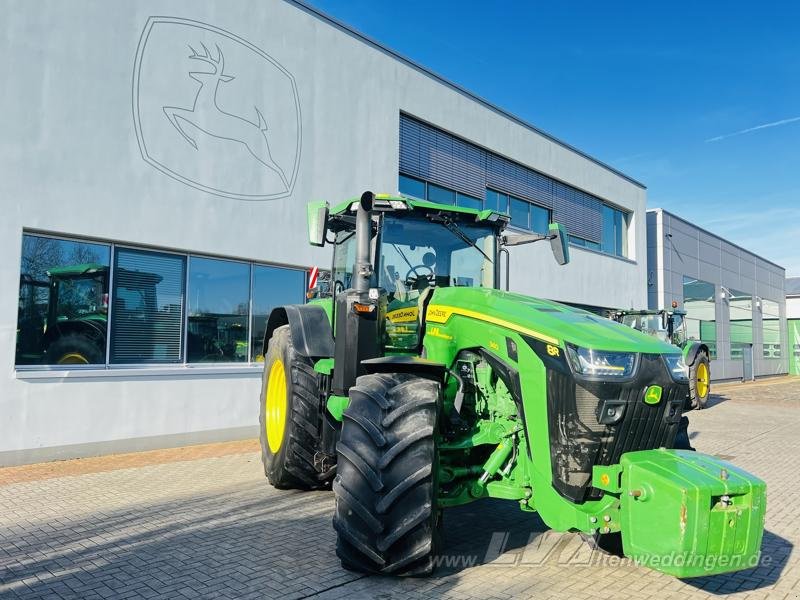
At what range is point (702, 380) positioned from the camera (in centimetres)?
1527

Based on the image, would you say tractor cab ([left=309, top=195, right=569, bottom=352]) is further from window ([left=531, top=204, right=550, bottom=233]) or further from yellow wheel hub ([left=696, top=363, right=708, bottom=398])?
yellow wheel hub ([left=696, top=363, right=708, bottom=398])

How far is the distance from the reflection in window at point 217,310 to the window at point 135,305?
A: 0.5 inches

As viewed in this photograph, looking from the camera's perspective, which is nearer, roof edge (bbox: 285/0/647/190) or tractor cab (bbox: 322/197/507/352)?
tractor cab (bbox: 322/197/507/352)

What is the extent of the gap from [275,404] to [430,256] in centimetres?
255

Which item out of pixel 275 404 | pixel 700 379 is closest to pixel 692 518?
pixel 275 404

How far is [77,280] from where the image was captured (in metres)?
7.30

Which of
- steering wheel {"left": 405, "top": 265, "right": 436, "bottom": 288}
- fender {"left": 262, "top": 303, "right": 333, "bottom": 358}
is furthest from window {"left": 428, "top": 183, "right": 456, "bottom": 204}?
steering wheel {"left": 405, "top": 265, "right": 436, "bottom": 288}

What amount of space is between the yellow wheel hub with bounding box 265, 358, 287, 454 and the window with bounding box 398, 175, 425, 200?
241 inches

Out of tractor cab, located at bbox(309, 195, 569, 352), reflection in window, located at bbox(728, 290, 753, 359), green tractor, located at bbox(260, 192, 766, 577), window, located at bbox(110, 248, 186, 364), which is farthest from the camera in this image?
reflection in window, located at bbox(728, 290, 753, 359)

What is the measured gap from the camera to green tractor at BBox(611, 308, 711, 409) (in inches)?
578

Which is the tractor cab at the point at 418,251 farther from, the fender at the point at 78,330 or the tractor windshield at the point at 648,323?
the tractor windshield at the point at 648,323

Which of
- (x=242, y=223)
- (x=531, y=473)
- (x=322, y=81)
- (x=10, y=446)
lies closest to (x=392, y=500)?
(x=531, y=473)

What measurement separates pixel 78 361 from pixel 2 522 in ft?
8.97

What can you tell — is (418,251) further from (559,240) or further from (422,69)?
(422,69)
